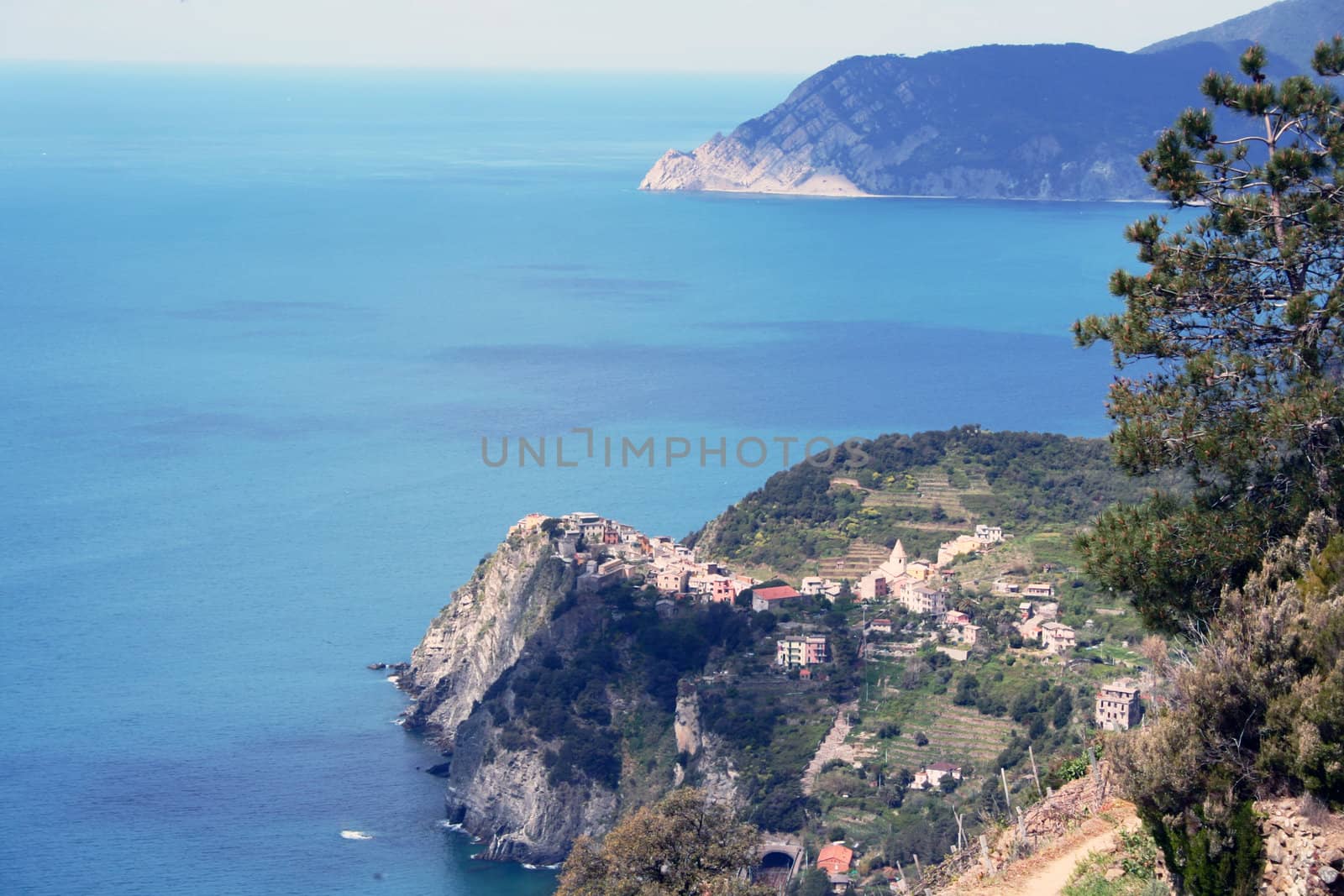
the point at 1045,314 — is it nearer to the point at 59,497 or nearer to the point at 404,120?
the point at 59,497

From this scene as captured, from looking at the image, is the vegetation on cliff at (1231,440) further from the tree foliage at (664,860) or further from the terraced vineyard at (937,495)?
the terraced vineyard at (937,495)

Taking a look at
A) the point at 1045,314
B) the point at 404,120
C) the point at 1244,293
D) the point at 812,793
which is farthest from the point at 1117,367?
the point at 404,120

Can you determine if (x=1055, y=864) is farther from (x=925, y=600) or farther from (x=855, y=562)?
(x=855, y=562)

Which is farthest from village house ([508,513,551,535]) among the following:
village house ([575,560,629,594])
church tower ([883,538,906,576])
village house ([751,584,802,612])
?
church tower ([883,538,906,576])

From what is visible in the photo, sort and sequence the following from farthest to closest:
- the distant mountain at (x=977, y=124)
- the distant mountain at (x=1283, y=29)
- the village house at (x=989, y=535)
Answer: the distant mountain at (x=1283, y=29) → the distant mountain at (x=977, y=124) → the village house at (x=989, y=535)

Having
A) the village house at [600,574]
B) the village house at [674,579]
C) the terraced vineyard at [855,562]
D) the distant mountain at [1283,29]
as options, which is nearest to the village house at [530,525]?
the village house at [600,574]

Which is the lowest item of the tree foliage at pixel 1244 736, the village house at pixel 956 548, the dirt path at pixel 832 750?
the dirt path at pixel 832 750

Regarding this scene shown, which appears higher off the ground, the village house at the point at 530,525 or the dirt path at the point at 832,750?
the village house at the point at 530,525
